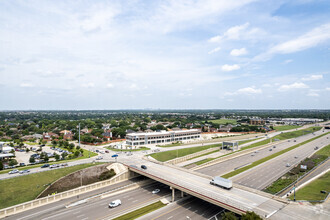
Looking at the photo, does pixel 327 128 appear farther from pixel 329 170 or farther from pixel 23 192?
pixel 23 192

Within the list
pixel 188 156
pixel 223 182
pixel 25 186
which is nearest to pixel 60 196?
pixel 25 186

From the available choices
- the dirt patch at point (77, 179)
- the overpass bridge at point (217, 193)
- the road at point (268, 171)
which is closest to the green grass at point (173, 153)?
the overpass bridge at point (217, 193)

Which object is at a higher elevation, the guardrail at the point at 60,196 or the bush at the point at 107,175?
→ the bush at the point at 107,175

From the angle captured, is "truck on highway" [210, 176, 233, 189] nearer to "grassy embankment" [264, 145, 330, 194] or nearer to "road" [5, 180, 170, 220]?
"grassy embankment" [264, 145, 330, 194]

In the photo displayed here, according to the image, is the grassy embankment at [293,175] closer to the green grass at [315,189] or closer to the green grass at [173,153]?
the green grass at [315,189]

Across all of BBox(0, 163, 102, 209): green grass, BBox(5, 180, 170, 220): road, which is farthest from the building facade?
BBox(5, 180, 170, 220): road

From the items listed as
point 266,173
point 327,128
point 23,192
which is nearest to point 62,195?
point 23,192
